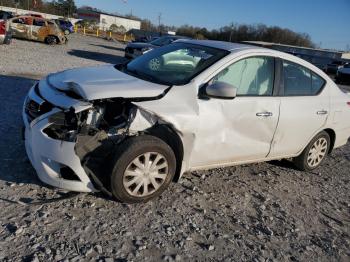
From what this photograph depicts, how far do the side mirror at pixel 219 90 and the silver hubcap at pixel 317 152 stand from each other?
224cm

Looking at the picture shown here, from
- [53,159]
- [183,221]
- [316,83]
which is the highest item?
[316,83]

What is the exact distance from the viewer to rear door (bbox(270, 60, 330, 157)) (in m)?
5.26

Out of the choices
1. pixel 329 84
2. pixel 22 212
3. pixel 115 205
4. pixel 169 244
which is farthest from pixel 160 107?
pixel 329 84

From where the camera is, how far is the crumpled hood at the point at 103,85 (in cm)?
405

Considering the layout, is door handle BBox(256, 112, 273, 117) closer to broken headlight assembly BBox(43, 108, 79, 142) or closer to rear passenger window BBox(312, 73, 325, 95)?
rear passenger window BBox(312, 73, 325, 95)

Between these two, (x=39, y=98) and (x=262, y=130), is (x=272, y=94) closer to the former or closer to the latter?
(x=262, y=130)

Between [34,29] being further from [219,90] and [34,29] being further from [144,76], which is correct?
[219,90]

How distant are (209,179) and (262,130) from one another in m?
0.90

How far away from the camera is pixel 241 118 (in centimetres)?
474

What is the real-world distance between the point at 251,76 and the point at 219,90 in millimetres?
784

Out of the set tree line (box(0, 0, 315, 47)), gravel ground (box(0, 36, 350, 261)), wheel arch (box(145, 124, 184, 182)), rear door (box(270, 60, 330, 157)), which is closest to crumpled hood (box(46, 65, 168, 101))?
wheel arch (box(145, 124, 184, 182))

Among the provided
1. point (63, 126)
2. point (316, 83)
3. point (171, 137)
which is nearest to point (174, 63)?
point (171, 137)

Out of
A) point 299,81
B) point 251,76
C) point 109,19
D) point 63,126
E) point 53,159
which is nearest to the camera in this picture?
point 53,159

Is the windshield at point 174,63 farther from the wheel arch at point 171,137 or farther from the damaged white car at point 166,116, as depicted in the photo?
the wheel arch at point 171,137
